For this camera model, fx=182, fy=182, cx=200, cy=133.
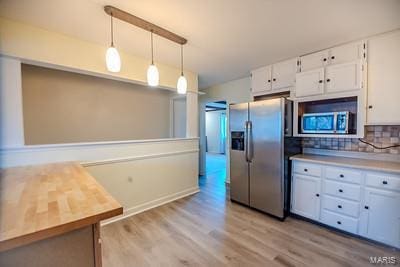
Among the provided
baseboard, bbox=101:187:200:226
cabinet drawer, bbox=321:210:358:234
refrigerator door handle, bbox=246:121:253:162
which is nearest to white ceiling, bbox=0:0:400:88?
refrigerator door handle, bbox=246:121:253:162

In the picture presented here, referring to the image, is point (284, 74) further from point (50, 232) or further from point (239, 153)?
point (50, 232)

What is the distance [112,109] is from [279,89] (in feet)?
10.1

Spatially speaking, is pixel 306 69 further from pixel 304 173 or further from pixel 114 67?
pixel 114 67

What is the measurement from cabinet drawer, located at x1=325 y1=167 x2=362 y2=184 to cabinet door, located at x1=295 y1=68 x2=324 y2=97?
41.5 inches

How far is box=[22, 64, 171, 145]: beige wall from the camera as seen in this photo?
274cm

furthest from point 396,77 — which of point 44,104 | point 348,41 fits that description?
point 44,104

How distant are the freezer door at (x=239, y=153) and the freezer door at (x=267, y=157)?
0.12 meters

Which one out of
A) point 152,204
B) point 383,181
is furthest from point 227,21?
point 152,204

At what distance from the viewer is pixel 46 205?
99cm

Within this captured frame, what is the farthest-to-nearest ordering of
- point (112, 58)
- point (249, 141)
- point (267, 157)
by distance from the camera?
point (249, 141), point (267, 157), point (112, 58)

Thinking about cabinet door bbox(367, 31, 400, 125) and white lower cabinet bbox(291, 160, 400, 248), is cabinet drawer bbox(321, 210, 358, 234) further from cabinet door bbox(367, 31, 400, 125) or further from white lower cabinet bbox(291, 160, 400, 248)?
cabinet door bbox(367, 31, 400, 125)

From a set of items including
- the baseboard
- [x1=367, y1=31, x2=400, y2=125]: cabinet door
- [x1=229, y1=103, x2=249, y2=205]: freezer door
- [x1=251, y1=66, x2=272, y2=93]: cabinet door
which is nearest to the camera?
[x1=367, y1=31, x2=400, y2=125]: cabinet door

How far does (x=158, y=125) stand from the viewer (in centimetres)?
429

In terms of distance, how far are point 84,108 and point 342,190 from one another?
4.07 metres
